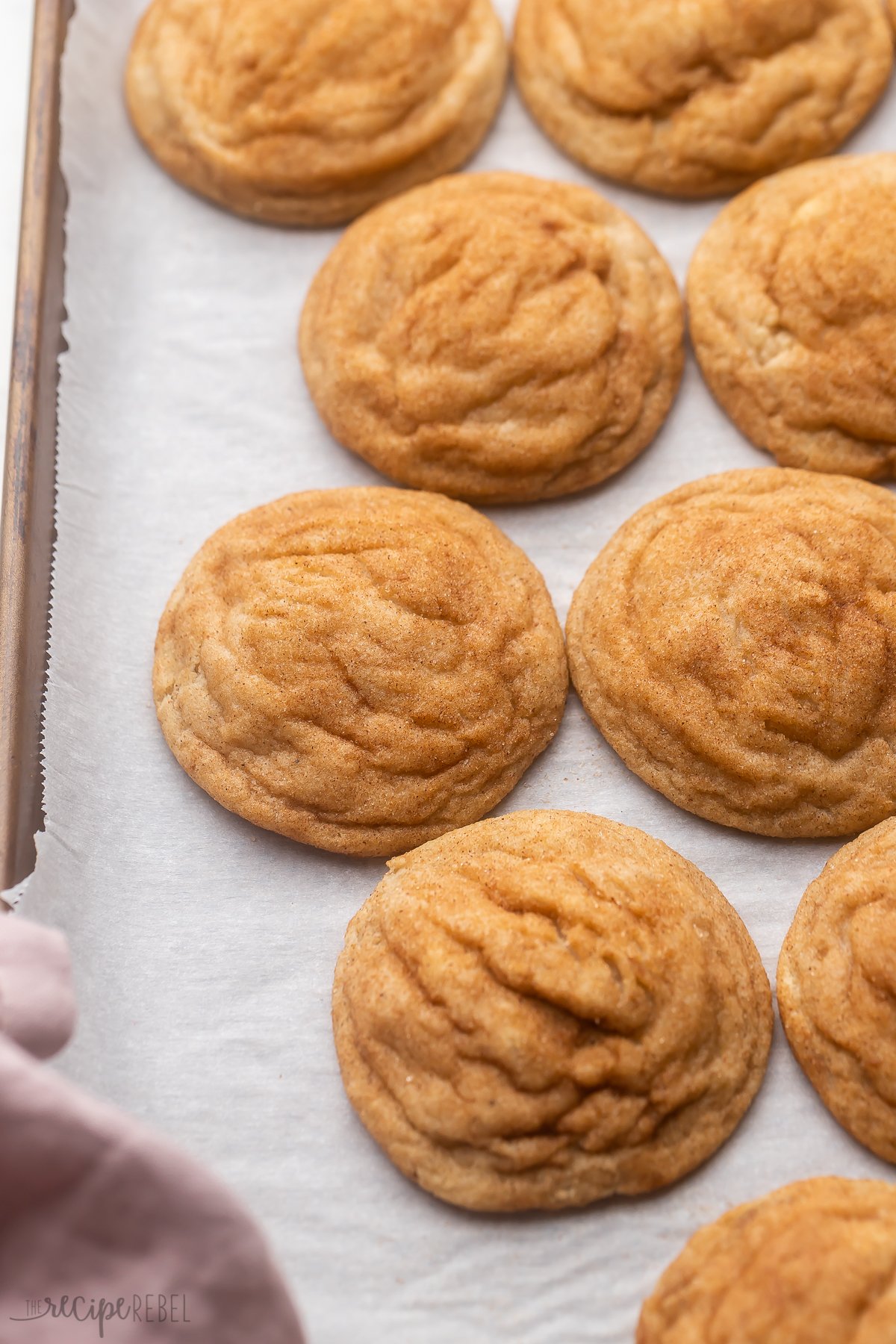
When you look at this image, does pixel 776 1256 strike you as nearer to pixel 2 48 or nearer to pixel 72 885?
pixel 72 885

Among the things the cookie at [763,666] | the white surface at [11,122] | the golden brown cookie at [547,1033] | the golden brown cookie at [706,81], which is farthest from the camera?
the white surface at [11,122]

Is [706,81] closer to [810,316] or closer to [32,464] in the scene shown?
[810,316]

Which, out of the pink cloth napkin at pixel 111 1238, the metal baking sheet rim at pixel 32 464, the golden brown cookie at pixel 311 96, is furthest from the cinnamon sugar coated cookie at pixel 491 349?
the pink cloth napkin at pixel 111 1238

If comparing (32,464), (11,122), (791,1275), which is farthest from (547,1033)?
(11,122)

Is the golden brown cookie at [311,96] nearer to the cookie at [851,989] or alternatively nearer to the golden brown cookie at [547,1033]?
the golden brown cookie at [547,1033]

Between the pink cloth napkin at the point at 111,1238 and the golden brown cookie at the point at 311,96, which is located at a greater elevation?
the golden brown cookie at the point at 311,96

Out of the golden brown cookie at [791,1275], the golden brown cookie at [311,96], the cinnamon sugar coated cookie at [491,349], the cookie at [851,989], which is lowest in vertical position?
the golden brown cookie at [791,1275]

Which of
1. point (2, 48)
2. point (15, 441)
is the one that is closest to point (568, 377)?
point (15, 441)
